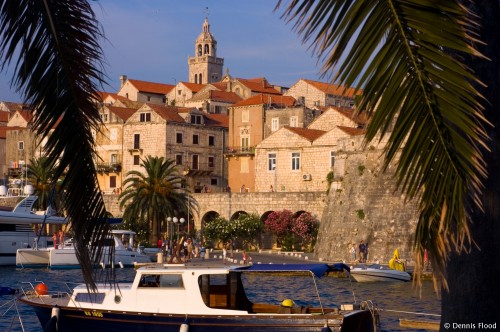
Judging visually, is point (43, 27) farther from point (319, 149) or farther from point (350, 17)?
point (319, 149)

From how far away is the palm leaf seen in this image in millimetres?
3346

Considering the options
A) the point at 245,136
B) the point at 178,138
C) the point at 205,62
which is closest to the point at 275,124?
the point at 245,136

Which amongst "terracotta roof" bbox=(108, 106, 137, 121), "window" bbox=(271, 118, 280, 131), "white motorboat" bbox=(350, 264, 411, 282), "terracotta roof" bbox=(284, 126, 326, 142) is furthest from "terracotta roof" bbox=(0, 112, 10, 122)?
"white motorboat" bbox=(350, 264, 411, 282)

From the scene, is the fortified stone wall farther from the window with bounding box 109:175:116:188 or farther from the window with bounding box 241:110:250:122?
the window with bounding box 109:175:116:188

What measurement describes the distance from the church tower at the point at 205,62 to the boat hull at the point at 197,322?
4895 inches

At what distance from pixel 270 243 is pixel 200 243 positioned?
15.8 feet

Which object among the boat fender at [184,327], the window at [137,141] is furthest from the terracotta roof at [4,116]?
the boat fender at [184,327]

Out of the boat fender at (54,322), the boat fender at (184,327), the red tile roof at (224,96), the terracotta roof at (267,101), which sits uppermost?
the red tile roof at (224,96)

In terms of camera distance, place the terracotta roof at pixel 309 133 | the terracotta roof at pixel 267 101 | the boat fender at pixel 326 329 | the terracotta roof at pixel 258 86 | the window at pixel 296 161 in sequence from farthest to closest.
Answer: the terracotta roof at pixel 258 86, the terracotta roof at pixel 267 101, the window at pixel 296 161, the terracotta roof at pixel 309 133, the boat fender at pixel 326 329

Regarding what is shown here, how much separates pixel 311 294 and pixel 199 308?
16567 mm

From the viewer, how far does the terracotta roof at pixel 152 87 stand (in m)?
102

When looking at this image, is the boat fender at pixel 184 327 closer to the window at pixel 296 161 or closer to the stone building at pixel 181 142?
the window at pixel 296 161

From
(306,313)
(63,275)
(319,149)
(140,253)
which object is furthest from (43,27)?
(319,149)

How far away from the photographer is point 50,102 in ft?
16.0
